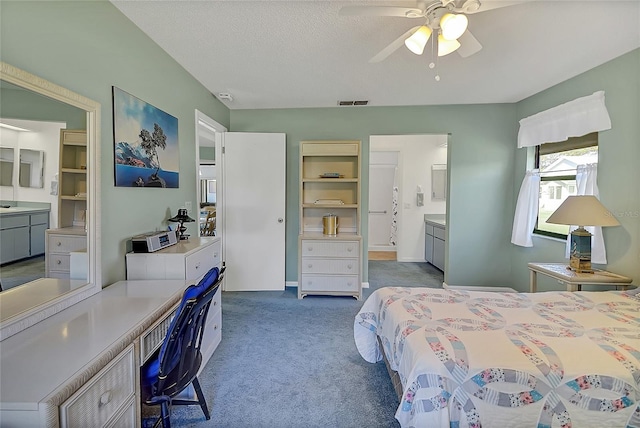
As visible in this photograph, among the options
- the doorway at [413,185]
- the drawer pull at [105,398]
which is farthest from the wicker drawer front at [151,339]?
the doorway at [413,185]

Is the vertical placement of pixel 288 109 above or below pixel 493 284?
above

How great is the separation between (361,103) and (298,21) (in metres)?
1.94

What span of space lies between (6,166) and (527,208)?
4.36 meters

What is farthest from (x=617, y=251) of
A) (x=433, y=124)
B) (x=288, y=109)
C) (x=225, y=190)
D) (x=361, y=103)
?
(x=225, y=190)

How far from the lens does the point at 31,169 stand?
1.31 m

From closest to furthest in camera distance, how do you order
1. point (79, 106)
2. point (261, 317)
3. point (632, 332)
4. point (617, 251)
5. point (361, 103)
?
point (632, 332) → point (79, 106) → point (617, 251) → point (261, 317) → point (361, 103)

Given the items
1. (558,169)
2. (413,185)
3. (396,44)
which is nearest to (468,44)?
(396,44)

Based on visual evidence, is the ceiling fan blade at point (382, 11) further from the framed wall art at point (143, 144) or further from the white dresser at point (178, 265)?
the white dresser at point (178, 265)

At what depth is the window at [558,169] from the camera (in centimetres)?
287

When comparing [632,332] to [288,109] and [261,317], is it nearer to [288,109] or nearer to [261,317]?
[261,317]

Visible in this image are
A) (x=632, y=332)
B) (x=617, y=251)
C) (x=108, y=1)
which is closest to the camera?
(x=632, y=332)

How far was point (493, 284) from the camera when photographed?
157 inches

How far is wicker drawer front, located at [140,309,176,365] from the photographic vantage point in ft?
4.37

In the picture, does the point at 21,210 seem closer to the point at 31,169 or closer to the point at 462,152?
the point at 31,169
